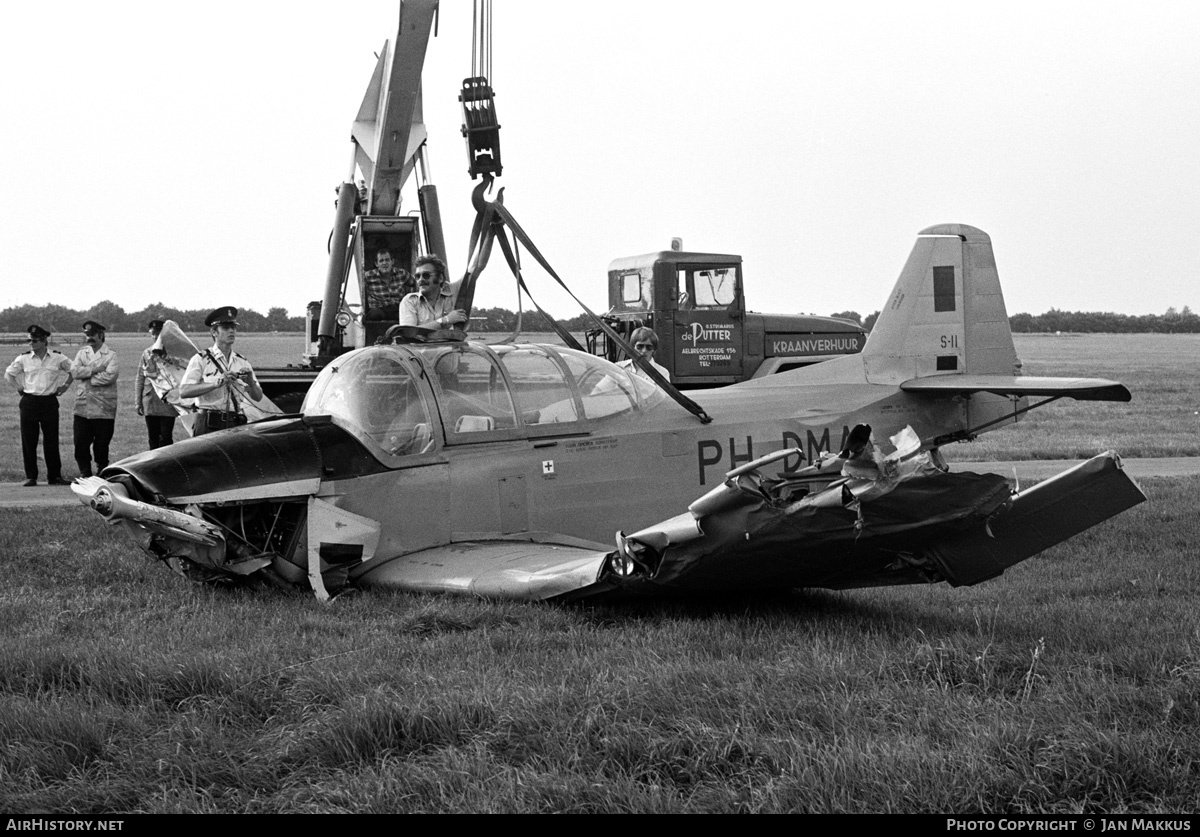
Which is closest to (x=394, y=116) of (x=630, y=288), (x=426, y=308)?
(x=630, y=288)

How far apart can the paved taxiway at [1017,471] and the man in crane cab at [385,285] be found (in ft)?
14.8

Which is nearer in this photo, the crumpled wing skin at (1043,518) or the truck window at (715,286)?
the crumpled wing skin at (1043,518)

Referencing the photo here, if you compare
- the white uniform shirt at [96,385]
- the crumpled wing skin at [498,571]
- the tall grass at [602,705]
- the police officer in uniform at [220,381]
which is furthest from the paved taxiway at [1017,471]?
the tall grass at [602,705]

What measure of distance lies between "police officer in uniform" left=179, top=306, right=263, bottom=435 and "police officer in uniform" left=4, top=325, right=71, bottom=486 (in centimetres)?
523

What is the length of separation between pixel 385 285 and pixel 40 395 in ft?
14.9

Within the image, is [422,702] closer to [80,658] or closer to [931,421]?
[80,658]

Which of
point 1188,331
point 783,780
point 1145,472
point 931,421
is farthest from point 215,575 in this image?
point 1188,331

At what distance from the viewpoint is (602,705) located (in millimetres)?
4613

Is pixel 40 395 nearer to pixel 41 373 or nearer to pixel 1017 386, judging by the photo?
pixel 41 373

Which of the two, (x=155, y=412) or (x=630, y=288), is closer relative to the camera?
(x=155, y=412)

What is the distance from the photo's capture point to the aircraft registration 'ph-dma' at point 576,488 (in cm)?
Answer: 541

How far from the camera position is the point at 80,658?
5.36 meters

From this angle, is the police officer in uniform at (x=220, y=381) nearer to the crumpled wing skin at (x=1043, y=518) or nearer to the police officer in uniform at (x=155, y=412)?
the police officer in uniform at (x=155, y=412)

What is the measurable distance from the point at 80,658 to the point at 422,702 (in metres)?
1.79
